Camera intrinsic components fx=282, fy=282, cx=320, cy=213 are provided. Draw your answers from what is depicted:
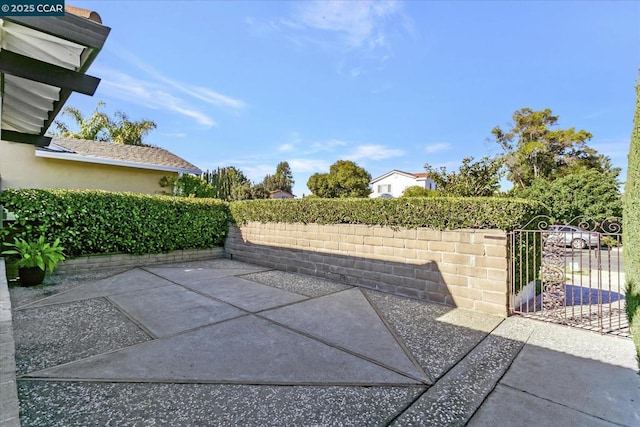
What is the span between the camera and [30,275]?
513 centimetres

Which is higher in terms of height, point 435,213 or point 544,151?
point 544,151

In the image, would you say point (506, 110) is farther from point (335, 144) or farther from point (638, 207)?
point (638, 207)

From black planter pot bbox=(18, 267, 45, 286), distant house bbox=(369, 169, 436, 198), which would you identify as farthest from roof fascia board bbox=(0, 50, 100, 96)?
distant house bbox=(369, 169, 436, 198)

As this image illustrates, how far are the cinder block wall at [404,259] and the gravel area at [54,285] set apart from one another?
367 centimetres

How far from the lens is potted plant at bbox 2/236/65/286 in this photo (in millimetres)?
5066

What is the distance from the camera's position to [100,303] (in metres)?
4.30

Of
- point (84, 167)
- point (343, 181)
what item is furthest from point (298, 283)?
point (343, 181)

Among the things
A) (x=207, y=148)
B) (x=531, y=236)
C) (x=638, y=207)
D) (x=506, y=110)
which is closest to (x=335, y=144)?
(x=207, y=148)

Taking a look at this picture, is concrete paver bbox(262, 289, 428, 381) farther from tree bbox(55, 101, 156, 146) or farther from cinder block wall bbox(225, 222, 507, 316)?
tree bbox(55, 101, 156, 146)

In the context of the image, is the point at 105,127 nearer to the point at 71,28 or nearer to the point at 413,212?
the point at 71,28

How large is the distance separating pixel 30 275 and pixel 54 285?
40cm

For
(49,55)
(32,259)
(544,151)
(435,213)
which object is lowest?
(32,259)

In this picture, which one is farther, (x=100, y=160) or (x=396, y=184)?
(x=396, y=184)

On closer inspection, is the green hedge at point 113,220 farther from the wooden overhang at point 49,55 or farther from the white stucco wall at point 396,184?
the white stucco wall at point 396,184
